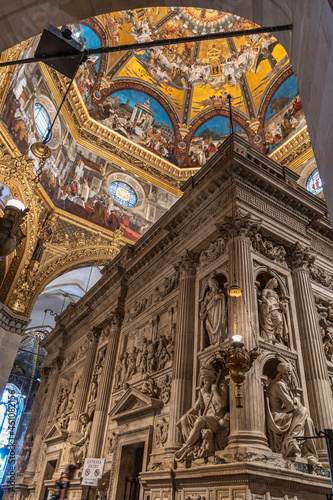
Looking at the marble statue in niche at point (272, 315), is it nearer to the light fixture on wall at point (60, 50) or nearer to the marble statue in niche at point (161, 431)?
Result: the marble statue in niche at point (161, 431)

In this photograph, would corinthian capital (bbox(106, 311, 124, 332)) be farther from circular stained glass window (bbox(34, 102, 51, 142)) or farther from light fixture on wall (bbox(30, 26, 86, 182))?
light fixture on wall (bbox(30, 26, 86, 182))

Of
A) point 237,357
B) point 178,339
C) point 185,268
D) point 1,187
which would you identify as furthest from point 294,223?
point 1,187

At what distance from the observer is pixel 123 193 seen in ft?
73.8

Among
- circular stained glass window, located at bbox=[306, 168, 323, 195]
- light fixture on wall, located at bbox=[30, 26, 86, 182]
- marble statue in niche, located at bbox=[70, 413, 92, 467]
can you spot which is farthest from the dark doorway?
circular stained glass window, located at bbox=[306, 168, 323, 195]

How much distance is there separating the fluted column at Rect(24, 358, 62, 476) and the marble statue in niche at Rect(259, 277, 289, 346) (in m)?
13.4

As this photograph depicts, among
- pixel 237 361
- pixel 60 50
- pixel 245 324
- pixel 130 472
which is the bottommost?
pixel 130 472

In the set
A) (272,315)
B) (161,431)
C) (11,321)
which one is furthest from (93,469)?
(11,321)

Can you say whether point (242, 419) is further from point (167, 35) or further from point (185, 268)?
point (167, 35)

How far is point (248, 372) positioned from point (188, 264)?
387cm

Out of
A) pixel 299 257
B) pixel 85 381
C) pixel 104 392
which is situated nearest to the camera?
pixel 299 257

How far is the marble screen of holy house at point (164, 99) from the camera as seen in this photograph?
20.6 m

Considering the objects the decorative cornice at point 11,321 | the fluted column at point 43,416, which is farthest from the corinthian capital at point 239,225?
the fluted column at point 43,416

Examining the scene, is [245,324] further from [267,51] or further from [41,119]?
[267,51]

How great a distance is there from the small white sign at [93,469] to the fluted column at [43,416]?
1100 centimetres
